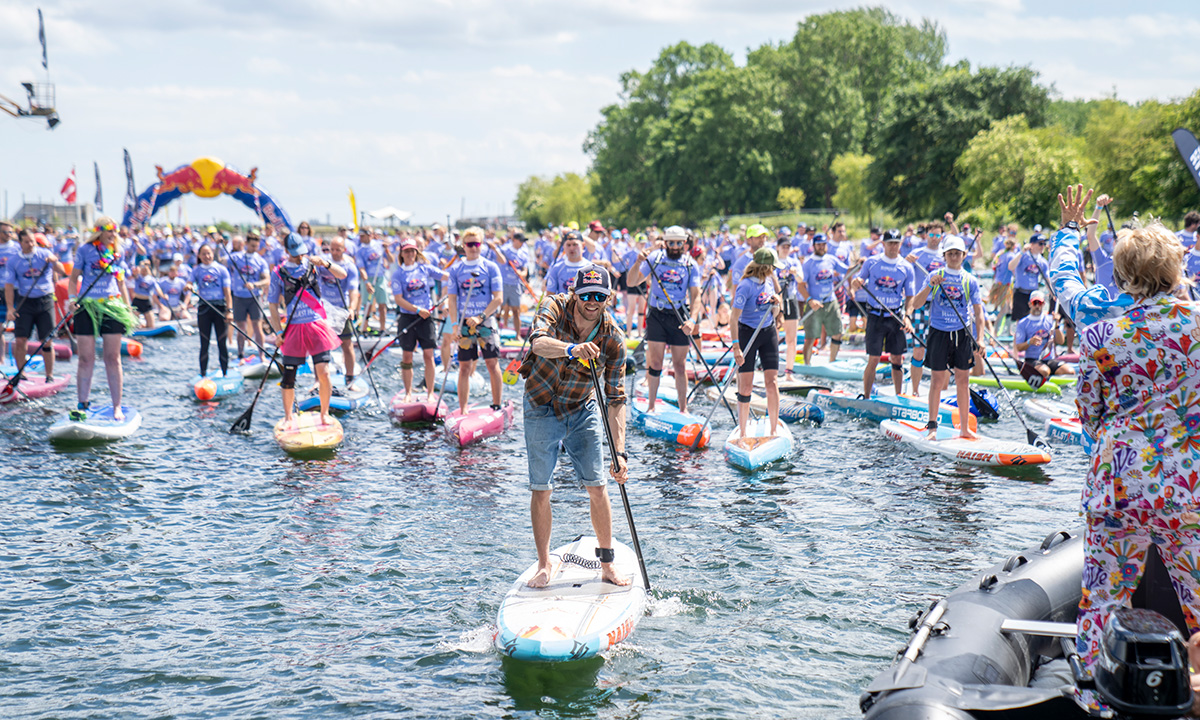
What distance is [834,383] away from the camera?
43.5 ft

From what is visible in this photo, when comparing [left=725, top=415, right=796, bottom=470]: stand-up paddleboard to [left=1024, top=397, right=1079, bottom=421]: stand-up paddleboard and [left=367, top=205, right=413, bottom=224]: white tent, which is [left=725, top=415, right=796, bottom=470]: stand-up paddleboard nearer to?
[left=1024, top=397, right=1079, bottom=421]: stand-up paddleboard

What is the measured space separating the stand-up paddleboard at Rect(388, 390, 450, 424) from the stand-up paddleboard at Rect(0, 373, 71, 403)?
506 cm

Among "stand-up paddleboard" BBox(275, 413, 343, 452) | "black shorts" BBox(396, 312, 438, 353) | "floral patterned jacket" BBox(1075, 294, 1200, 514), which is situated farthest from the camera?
"black shorts" BBox(396, 312, 438, 353)

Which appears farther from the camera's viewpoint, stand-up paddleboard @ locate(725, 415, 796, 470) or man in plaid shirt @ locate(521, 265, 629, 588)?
stand-up paddleboard @ locate(725, 415, 796, 470)

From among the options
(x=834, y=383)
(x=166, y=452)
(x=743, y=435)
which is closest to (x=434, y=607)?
(x=743, y=435)

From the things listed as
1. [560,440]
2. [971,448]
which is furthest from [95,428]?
[971,448]

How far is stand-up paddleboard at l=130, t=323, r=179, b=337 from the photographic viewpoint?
18453 millimetres

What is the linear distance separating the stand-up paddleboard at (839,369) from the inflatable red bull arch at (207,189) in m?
18.2

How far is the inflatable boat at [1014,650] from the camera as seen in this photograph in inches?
121

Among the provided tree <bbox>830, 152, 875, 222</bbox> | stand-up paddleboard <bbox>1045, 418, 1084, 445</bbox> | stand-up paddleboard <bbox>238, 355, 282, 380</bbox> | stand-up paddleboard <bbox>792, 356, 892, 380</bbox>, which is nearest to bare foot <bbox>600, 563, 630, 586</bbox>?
stand-up paddleboard <bbox>1045, 418, 1084, 445</bbox>

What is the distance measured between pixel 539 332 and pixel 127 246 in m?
19.0

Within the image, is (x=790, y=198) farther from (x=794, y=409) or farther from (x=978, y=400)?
(x=794, y=409)

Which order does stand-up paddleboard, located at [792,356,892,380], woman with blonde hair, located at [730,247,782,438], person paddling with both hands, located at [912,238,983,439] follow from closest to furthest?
1. person paddling with both hands, located at [912,238,983,439]
2. woman with blonde hair, located at [730,247,782,438]
3. stand-up paddleboard, located at [792,356,892,380]

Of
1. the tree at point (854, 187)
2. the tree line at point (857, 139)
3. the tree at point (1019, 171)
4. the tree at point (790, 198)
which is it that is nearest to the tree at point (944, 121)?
the tree line at point (857, 139)
